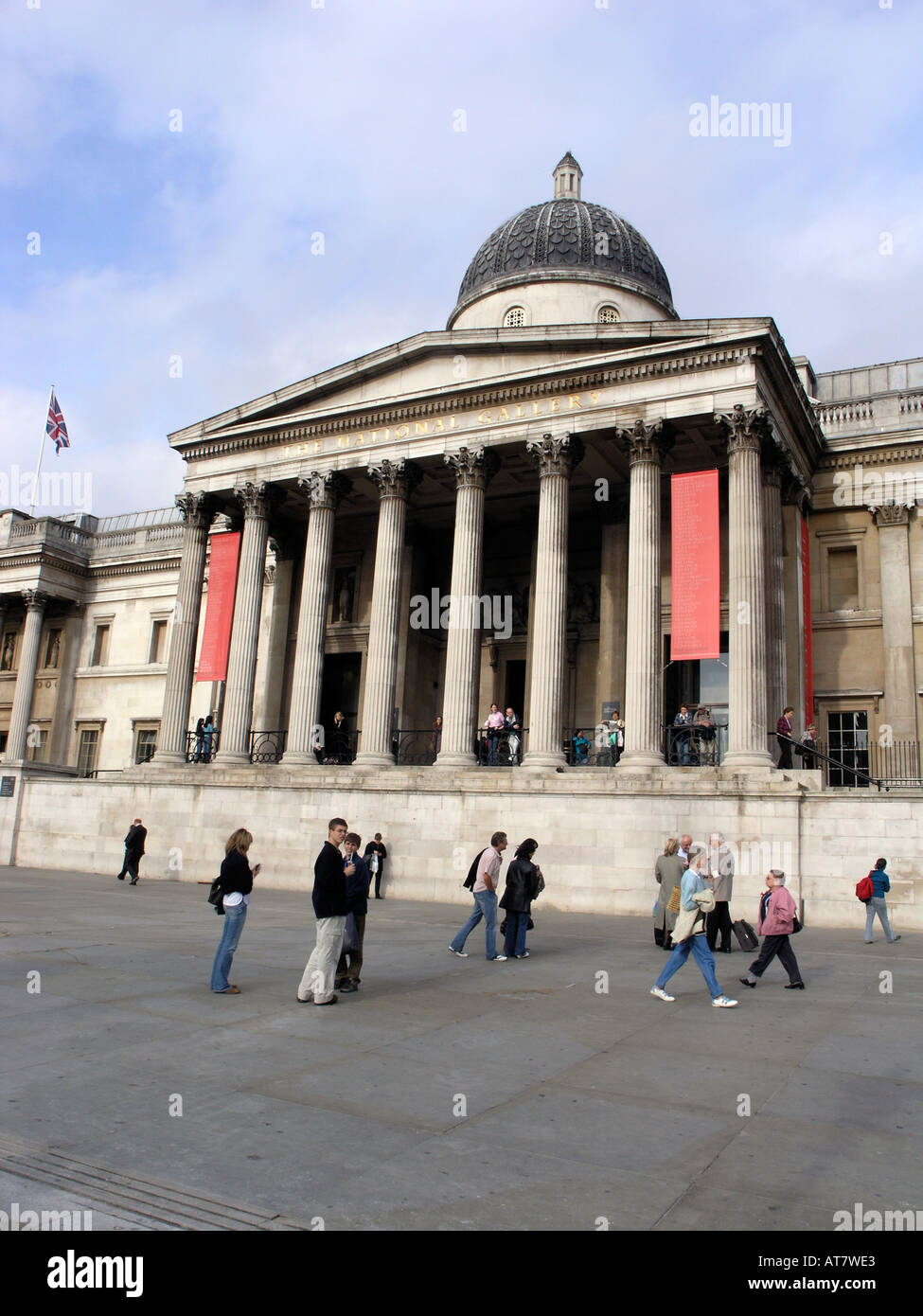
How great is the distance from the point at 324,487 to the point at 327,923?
831 inches

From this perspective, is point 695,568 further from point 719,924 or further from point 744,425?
point 719,924

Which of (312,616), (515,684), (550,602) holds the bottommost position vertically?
(515,684)

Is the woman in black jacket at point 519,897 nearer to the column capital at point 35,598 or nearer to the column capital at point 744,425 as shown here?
the column capital at point 744,425

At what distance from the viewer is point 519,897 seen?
44.1 feet

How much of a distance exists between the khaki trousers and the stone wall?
476 inches

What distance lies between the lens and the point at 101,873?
1099 inches

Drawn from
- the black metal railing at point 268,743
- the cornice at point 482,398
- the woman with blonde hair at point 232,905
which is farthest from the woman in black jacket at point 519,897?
the black metal railing at point 268,743

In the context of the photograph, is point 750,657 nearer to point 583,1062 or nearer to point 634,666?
point 634,666

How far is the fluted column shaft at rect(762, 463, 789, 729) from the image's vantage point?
24.7m

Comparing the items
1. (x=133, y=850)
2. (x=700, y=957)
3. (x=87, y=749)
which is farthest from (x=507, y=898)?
(x=87, y=749)

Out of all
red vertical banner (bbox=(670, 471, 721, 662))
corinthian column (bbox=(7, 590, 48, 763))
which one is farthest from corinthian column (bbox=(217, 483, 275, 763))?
corinthian column (bbox=(7, 590, 48, 763))

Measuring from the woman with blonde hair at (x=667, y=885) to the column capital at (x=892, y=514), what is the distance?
56.3 ft

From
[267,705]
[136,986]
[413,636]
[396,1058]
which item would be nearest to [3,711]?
[267,705]

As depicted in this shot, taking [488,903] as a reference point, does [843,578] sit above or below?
above
